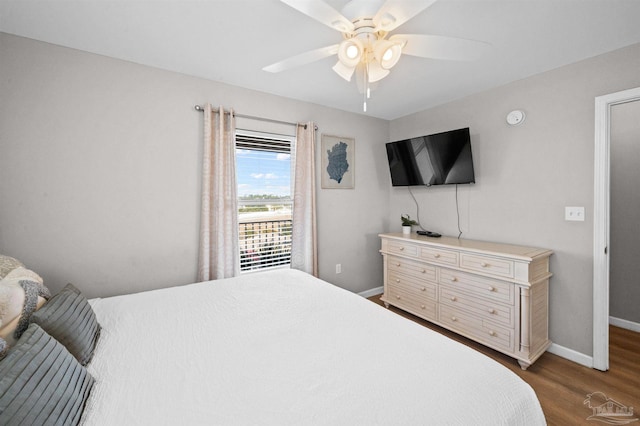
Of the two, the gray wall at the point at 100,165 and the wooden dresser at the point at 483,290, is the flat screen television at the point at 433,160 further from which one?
the gray wall at the point at 100,165

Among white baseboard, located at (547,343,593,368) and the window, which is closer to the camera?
white baseboard, located at (547,343,593,368)

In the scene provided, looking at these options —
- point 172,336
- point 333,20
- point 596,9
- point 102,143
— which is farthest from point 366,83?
point 102,143

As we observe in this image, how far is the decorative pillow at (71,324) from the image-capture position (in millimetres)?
1120

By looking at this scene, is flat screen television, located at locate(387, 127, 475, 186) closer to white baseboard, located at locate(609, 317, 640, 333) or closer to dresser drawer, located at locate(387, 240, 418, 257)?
dresser drawer, located at locate(387, 240, 418, 257)

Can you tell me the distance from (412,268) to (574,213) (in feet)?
4.79

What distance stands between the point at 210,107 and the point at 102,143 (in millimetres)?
889

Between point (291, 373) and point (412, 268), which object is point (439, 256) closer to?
point (412, 268)

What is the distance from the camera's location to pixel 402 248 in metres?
3.09

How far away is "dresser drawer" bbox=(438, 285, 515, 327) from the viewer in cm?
222

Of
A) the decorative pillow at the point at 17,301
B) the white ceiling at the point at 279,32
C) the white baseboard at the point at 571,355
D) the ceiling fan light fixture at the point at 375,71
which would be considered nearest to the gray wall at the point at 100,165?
the white ceiling at the point at 279,32

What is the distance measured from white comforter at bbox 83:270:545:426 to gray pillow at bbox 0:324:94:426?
61 mm

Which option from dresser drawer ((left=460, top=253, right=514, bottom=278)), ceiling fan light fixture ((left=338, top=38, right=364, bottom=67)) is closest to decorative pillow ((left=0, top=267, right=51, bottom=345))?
ceiling fan light fixture ((left=338, top=38, right=364, bottom=67))

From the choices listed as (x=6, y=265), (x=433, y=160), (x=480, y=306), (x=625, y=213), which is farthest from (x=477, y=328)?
(x=6, y=265)

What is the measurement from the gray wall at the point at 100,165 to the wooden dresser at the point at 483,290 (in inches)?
89.3
